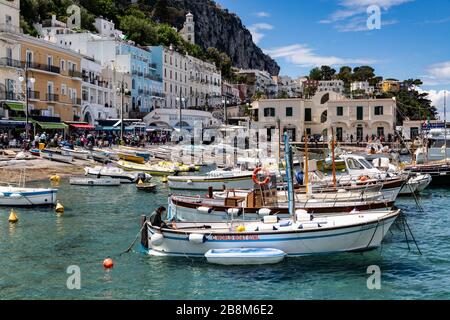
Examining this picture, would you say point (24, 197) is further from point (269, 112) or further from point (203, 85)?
point (203, 85)

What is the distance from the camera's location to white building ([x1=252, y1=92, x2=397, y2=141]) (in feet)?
283

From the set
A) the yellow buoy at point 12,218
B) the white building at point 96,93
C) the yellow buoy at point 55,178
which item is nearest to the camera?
the yellow buoy at point 12,218

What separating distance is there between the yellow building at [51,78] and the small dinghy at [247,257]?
140ft

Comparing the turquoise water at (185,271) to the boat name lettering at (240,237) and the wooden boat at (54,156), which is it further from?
the wooden boat at (54,156)

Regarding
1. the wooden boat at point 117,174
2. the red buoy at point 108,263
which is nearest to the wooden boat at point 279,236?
the red buoy at point 108,263

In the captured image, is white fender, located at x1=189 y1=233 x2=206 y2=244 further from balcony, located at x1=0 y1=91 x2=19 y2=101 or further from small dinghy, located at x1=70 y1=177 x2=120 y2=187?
balcony, located at x1=0 y1=91 x2=19 y2=101

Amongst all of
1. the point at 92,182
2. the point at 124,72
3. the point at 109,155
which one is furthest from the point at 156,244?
the point at 124,72

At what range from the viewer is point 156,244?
1948 cm

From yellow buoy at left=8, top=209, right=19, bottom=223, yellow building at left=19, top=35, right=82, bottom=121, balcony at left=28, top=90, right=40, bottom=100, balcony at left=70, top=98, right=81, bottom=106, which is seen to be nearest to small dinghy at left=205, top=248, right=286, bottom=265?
yellow buoy at left=8, top=209, right=19, bottom=223

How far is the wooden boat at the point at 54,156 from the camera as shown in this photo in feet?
165

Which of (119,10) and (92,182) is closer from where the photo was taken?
(92,182)
